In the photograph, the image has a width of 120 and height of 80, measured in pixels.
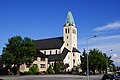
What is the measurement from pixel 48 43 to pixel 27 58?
1722 inches

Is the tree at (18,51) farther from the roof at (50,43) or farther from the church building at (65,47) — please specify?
the roof at (50,43)

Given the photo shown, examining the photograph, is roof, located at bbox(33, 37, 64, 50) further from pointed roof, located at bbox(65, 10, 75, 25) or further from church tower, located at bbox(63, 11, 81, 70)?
pointed roof, located at bbox(65, 10, 75, 25)

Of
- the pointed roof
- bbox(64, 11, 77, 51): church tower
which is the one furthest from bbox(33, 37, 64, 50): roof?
the pointed roof

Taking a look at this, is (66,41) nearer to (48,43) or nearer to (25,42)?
(48,43)

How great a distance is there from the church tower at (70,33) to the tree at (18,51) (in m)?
38.8

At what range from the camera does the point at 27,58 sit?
261 feet

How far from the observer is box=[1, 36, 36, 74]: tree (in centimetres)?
7956

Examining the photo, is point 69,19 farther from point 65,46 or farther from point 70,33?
point 65,46

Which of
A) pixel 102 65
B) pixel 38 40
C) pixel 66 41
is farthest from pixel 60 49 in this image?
pixel 102 65

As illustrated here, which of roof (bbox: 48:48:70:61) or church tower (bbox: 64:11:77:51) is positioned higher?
church tower (bbox: 64:11:77:51)

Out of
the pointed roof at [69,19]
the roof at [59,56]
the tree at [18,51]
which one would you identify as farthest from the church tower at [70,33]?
the tree at [18,51]

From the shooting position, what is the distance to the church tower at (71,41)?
118 m

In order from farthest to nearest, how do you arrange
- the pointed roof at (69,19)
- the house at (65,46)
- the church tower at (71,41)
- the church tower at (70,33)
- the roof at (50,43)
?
the pointed roof at (69,19) → the church tower at (70,33) → the roof at (50,43) → the church tower at (71,41) → the house at (65,46)

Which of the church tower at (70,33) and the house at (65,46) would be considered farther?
the church tower at (70,33)
